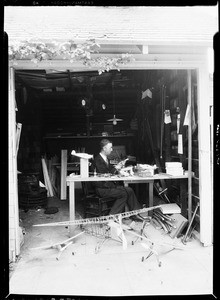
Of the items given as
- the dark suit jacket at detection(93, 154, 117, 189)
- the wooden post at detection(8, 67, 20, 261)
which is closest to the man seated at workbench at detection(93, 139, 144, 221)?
the dark suit jacket at detection(93, 154, 117, 189)

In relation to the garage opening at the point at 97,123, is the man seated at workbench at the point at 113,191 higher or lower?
lower

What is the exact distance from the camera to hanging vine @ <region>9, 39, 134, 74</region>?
196 inches

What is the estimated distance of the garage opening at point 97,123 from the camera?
7520 millimetres

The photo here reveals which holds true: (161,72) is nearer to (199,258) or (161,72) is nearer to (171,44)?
(171,44)

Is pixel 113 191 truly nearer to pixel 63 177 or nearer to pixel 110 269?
pixel 110 269

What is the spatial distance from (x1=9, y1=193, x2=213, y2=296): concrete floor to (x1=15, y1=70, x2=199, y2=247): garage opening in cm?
151

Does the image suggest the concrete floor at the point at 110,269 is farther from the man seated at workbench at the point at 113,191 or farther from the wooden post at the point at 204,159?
the man seated at workbench at the point at 113,191

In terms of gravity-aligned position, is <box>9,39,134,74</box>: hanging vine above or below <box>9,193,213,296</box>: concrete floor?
above

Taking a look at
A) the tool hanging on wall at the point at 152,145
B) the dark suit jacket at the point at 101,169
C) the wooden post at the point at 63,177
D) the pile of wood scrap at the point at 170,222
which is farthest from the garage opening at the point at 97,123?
the dark suit jacket at the point at 101,169

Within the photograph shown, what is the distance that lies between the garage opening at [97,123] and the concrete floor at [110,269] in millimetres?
1512

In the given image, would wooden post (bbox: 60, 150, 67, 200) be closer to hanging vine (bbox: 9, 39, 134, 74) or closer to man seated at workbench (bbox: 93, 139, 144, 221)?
man seated at workbench (bbox: 93, 139, 144, 221)

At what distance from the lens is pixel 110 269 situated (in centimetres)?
496
